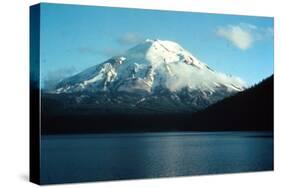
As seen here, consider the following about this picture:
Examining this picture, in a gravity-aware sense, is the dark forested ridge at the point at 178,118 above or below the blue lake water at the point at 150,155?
above

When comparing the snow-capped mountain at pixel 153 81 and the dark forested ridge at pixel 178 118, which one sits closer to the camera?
the dark forested ridge at pixel 178 118

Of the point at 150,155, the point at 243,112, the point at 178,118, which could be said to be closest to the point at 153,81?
the point at 178,118

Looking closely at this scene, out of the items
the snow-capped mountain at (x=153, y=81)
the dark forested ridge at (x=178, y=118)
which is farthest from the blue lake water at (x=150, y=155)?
the snow-capped mountain at (x=153, y=81)

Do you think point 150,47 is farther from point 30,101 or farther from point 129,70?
point 30,101

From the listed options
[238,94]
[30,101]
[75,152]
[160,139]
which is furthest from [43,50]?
[238,94]

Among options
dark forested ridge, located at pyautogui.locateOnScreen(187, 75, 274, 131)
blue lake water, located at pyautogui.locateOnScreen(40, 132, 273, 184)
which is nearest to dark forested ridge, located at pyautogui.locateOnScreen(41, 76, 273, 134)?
dark forested ridge, located at pyautogui.locateOnScreen(187, 75, 274, 131)

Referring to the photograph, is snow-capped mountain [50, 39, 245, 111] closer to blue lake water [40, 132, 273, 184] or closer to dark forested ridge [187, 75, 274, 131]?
dark forested ridge [187, 75, 274, 131]

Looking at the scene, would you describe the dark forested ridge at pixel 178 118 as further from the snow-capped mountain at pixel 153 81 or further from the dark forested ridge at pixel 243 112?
the snow-capped mountain at pixel 153 81
